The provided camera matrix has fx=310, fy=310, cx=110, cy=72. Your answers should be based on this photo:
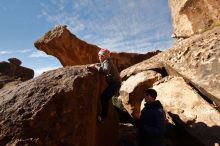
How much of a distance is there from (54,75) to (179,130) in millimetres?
3956

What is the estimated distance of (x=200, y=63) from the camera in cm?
941

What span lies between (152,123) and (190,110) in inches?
104

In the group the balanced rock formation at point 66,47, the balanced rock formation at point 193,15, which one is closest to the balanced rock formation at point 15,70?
the balanced rock formation at point 66,47

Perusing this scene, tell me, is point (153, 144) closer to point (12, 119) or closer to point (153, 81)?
point (12, 119)

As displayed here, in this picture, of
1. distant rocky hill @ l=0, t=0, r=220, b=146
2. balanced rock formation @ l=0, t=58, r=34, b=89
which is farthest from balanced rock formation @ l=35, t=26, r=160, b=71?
balanced rock formation @ l=0, t=58, r=34, b=89

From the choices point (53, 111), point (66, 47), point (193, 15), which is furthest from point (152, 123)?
point (66, 47)

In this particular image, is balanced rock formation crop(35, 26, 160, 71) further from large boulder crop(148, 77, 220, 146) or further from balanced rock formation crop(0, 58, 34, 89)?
balanced rock formation crop(0, 58, 34, 89)

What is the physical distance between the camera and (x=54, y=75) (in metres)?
6.01

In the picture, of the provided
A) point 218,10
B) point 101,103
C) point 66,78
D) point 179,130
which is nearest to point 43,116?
point 66,78

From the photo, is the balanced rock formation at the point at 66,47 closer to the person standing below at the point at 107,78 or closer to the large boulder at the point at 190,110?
the large boulder at the point at 190,110

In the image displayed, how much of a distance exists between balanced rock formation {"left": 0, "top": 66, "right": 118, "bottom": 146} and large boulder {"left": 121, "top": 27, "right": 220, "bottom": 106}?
370 centimetres

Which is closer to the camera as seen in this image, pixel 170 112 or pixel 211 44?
pixel 170 112

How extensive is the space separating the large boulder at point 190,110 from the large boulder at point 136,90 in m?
0.54

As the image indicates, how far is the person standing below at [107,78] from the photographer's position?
6.61 m
